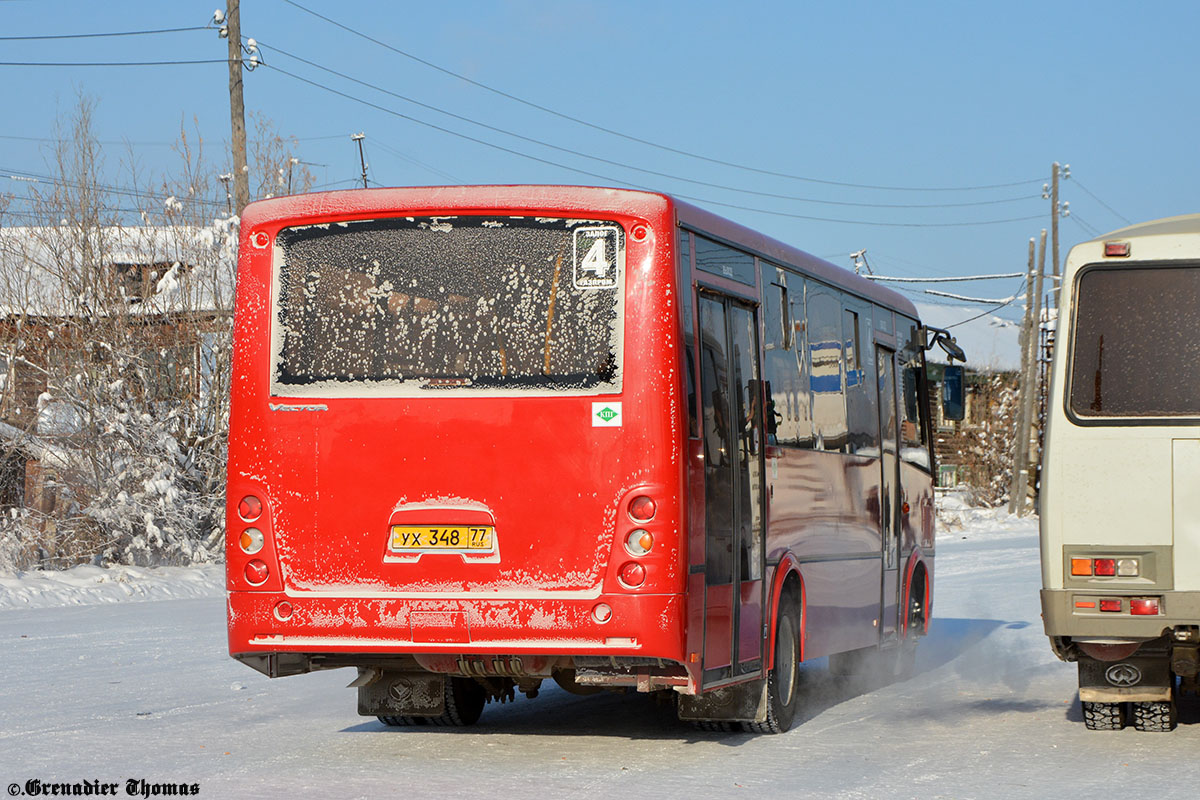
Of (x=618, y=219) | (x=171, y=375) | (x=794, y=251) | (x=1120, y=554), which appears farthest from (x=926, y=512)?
(x=171, y=375)

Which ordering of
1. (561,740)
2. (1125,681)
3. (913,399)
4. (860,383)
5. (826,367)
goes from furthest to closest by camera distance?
(913,399), (860,383), (826,367), (561,740), (1125,681)

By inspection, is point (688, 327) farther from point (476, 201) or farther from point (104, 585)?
point (104, 585)

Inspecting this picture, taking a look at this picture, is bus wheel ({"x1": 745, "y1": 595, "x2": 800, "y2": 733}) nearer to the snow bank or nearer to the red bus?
the red bus

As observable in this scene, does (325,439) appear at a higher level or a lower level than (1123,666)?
higher

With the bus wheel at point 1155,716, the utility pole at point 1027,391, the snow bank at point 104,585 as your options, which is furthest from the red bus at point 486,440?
the utility pole at point 1027,391

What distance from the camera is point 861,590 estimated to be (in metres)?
12.7

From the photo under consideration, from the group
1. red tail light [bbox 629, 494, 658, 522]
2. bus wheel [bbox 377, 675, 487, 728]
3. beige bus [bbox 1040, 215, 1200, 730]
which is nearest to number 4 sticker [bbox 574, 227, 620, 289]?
red tail light [bbox 629, 494, 658, 522]

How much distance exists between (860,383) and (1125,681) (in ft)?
11.7

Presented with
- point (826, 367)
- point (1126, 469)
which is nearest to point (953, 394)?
point (826, 367)

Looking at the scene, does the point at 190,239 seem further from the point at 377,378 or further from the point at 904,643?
the point at 377,378

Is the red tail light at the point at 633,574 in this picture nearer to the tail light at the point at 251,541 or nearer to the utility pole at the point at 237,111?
the tail light at the point at 251,541

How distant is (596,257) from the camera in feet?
28.8

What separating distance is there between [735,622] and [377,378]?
241cm

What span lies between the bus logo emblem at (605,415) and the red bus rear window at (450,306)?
3.3 inches
